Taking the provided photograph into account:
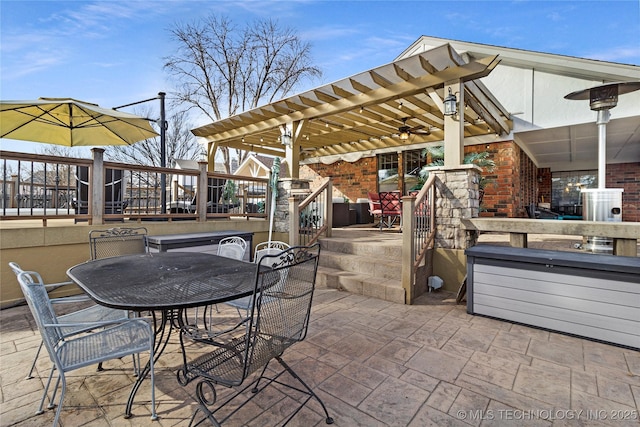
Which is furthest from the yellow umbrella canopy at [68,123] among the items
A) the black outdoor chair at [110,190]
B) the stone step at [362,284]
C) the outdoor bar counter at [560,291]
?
the outdoor bar counter at [560,291]

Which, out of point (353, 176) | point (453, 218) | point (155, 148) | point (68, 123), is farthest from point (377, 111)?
point (155, 148)

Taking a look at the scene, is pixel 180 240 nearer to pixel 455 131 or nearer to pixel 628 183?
pixel 455 131

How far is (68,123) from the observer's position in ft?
15.2

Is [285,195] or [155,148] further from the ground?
[155,148]

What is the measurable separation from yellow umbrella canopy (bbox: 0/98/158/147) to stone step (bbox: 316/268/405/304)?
3734mm

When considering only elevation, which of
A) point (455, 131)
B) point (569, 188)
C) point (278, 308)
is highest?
point (455, 131)

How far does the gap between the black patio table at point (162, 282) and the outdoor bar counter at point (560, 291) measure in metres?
2.60

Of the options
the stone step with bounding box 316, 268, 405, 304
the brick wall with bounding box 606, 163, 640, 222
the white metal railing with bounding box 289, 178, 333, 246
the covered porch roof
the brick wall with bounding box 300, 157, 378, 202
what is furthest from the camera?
the brick wall with bounding box 300, 157, 378, 202

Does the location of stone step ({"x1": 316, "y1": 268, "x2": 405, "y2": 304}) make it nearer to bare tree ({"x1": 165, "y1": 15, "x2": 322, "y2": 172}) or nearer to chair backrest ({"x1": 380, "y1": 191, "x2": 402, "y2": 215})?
chair backrest ({"x1": 380, "y1": 191, "x2": 402, "y2": 215})

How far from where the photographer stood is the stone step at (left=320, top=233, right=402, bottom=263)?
179 inches

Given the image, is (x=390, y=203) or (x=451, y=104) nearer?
(x=451, y=104)

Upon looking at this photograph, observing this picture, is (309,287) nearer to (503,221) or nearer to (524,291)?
(524,291)

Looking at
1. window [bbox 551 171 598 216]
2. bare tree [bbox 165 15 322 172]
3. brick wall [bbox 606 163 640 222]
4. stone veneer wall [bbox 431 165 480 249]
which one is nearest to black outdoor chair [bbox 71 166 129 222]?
stone veneer wall [bbox 431 165 480 249]

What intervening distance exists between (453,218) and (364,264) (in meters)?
1.43
